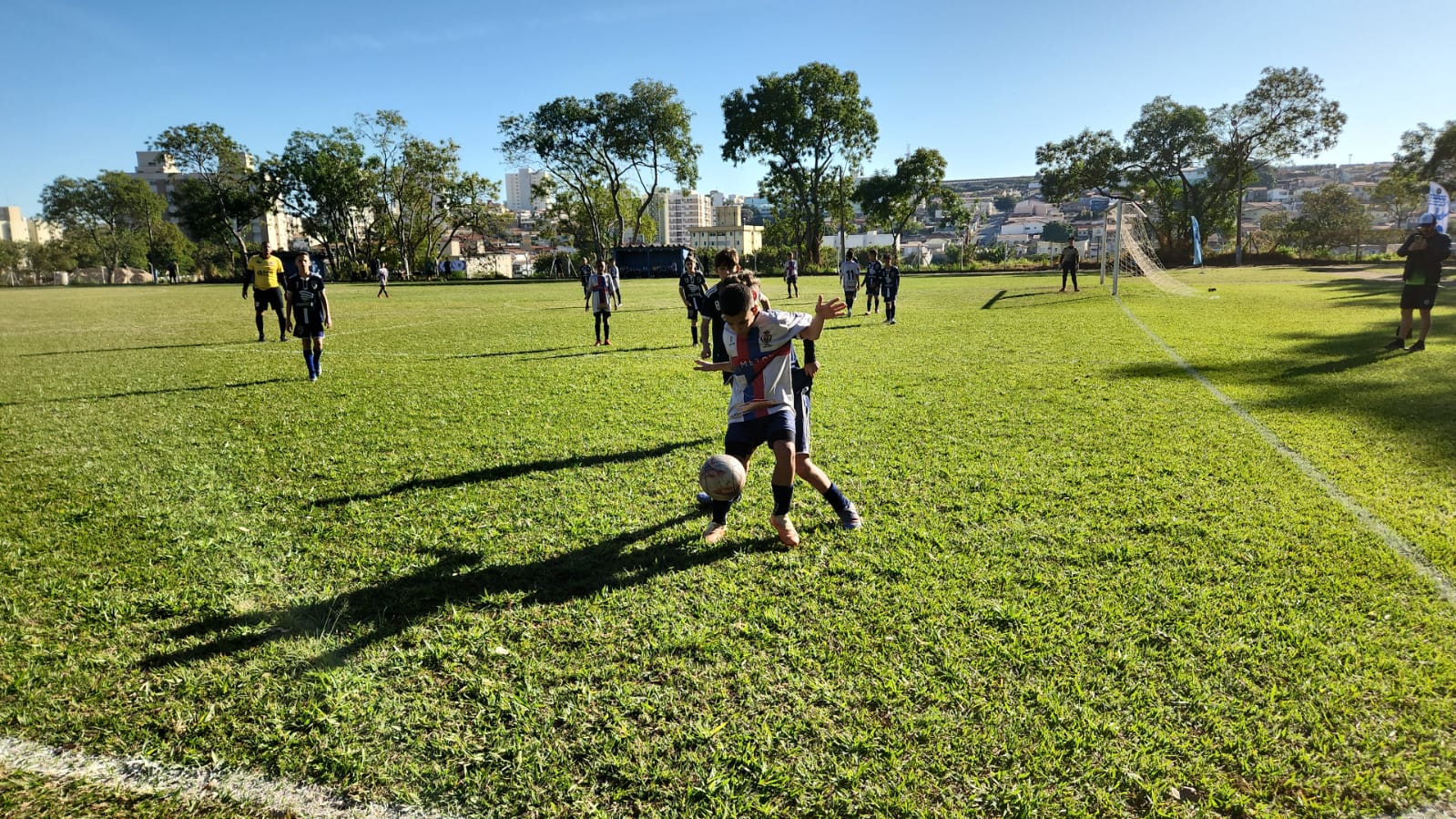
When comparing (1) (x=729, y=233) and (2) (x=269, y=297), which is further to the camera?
(1) (x=729, y=233)

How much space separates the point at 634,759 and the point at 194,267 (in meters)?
122

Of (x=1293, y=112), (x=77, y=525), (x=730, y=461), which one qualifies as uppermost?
(x=1293, y=112)

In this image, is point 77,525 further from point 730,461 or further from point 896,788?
point 896,788

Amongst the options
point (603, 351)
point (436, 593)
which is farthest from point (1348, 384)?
point (603, 351)

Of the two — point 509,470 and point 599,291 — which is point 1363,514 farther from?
point 599,291

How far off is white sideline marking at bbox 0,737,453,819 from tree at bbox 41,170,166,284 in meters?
118

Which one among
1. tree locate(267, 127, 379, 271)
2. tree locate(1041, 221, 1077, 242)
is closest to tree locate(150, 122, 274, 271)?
tree locate(267, 127, 379, 271)

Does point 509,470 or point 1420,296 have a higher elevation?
point 1420,296

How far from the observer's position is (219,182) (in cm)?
6900

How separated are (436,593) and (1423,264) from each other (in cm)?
1480

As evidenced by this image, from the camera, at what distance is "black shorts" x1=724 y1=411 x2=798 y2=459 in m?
4.66

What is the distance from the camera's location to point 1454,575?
4.05 metres

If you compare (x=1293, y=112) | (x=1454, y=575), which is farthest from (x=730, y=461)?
(x=1293, y=112)

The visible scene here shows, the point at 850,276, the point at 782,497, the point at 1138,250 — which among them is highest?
the point at 1138,250
